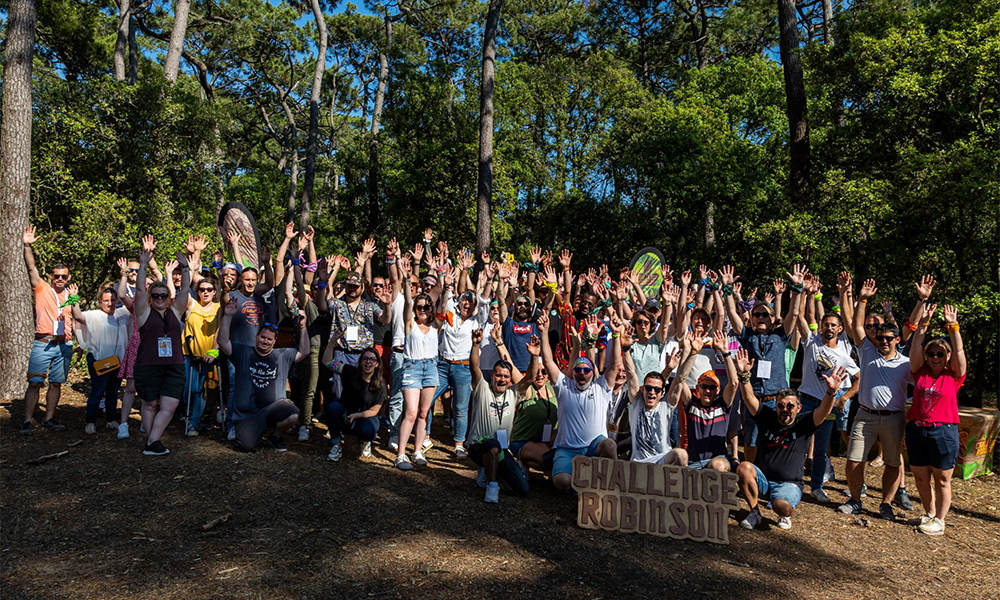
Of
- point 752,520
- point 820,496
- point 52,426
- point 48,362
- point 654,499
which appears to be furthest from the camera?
point 52,426

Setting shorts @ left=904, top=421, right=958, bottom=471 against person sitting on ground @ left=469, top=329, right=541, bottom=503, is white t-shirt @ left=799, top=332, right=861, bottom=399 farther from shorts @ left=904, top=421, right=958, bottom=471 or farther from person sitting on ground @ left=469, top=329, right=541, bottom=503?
person sitting on ground @ left=469, top=329, right=541, bottom=503

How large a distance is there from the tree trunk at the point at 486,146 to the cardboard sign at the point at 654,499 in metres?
9.49

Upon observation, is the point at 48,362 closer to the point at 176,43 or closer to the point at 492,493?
the point at 492,493

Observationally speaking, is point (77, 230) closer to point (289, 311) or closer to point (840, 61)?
point (289, 311)

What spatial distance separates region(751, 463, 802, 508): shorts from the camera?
6004mm

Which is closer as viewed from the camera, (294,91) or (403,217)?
(403,217)

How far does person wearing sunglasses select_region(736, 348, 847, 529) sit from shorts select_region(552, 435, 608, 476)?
4.34 ft

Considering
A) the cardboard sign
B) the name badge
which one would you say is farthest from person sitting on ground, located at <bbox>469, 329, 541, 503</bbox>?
the name badge

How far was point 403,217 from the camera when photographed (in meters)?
21.0

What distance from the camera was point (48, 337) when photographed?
7398 millimetres

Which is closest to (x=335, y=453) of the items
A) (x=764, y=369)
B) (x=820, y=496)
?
(x=764, y=369)

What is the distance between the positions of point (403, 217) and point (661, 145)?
8587 millimetres

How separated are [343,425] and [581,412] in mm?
2679

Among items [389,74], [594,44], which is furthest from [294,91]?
[594,44]
